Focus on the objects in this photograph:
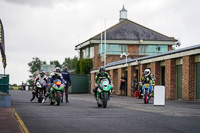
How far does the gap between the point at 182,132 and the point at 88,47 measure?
211 ft

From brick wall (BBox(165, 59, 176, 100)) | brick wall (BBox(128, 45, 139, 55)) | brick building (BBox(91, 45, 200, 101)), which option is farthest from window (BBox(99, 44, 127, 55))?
brick wall (BBox(165, 59, 176, 100))

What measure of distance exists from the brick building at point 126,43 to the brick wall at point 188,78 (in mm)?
37200

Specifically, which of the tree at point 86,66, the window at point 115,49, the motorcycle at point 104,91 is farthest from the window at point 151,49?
the motorcycle at point 104,91

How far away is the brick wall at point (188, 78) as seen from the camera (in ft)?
97.2

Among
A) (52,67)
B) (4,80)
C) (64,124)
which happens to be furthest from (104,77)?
(52,67)

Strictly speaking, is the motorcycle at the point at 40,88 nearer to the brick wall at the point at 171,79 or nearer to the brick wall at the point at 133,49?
the brick wall at the point at 171,79

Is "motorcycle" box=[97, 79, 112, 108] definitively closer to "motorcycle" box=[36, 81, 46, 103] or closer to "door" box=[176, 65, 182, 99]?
"motorcycle" box=[36, 81, 46, 103]

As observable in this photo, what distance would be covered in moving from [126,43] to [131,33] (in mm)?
2900

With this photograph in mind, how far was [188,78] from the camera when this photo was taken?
29812 mm

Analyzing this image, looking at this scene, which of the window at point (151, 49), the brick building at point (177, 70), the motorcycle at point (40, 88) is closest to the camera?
the motorcycle at point (40, 88)

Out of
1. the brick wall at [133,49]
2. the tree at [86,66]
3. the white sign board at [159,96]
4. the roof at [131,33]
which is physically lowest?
the white sign board at [159,96]

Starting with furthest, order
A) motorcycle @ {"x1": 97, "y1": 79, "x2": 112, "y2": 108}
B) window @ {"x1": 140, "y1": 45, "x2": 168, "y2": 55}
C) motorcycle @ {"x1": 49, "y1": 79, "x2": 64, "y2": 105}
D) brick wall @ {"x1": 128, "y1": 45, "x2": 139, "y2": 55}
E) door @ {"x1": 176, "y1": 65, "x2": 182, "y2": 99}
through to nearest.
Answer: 1. window @ {"x1": 140, "y1": 45, "x2": 168, "y2": 55}
2. brick wall @ {"x1": 128, "y1": 45, "x2": 139, "y2": 55}
3. door @ {"x1": 176, "y1": 65, "x2": 182, "y2": 99}
4. motorcycle @ {"x1": 49, "y1": 79, "x2": 64, "y2": 105}
5. motorcycle @ {"x1": 97, "y1": 79, "x2": 112, "y2": 108}

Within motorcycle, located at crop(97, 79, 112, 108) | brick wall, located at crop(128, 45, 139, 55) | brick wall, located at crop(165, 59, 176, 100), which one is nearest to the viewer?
motorcycle, located at crop(97, 79, 112, 108)

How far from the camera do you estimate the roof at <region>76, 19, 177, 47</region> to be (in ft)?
234
